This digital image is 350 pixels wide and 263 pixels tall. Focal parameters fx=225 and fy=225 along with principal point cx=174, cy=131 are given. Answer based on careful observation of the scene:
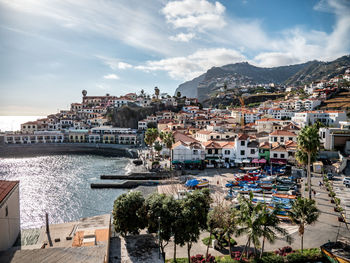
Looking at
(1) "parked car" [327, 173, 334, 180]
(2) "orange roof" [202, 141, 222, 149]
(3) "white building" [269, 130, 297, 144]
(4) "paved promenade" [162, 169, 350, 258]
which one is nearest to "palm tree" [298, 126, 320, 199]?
(4) "paved promenade" [162, 169, 350, 258]

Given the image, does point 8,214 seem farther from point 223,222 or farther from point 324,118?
point 324,118

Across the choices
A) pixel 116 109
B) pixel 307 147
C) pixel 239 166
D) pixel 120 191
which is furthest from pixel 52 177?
pixel 116 109

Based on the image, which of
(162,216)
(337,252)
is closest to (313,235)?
(337,252)

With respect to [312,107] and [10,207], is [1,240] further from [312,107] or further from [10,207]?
[312,107]

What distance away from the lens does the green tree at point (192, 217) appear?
17203 millimetres

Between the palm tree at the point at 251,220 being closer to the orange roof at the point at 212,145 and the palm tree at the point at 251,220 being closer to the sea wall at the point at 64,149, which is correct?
the orange roof at the point at 212,145

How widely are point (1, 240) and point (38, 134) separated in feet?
314

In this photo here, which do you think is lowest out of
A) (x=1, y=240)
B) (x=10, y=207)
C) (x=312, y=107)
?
(x=1, y=240)

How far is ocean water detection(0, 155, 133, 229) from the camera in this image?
3422 centimetres

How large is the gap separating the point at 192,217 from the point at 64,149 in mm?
85953

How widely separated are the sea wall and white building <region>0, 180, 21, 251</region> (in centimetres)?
5532

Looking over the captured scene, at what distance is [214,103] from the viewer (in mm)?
184875

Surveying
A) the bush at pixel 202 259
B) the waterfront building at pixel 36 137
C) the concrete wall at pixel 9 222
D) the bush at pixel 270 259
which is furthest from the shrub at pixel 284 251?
the waterfront building at pixel 36 137

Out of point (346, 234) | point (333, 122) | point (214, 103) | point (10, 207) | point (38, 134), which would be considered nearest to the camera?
point (10, 207)
